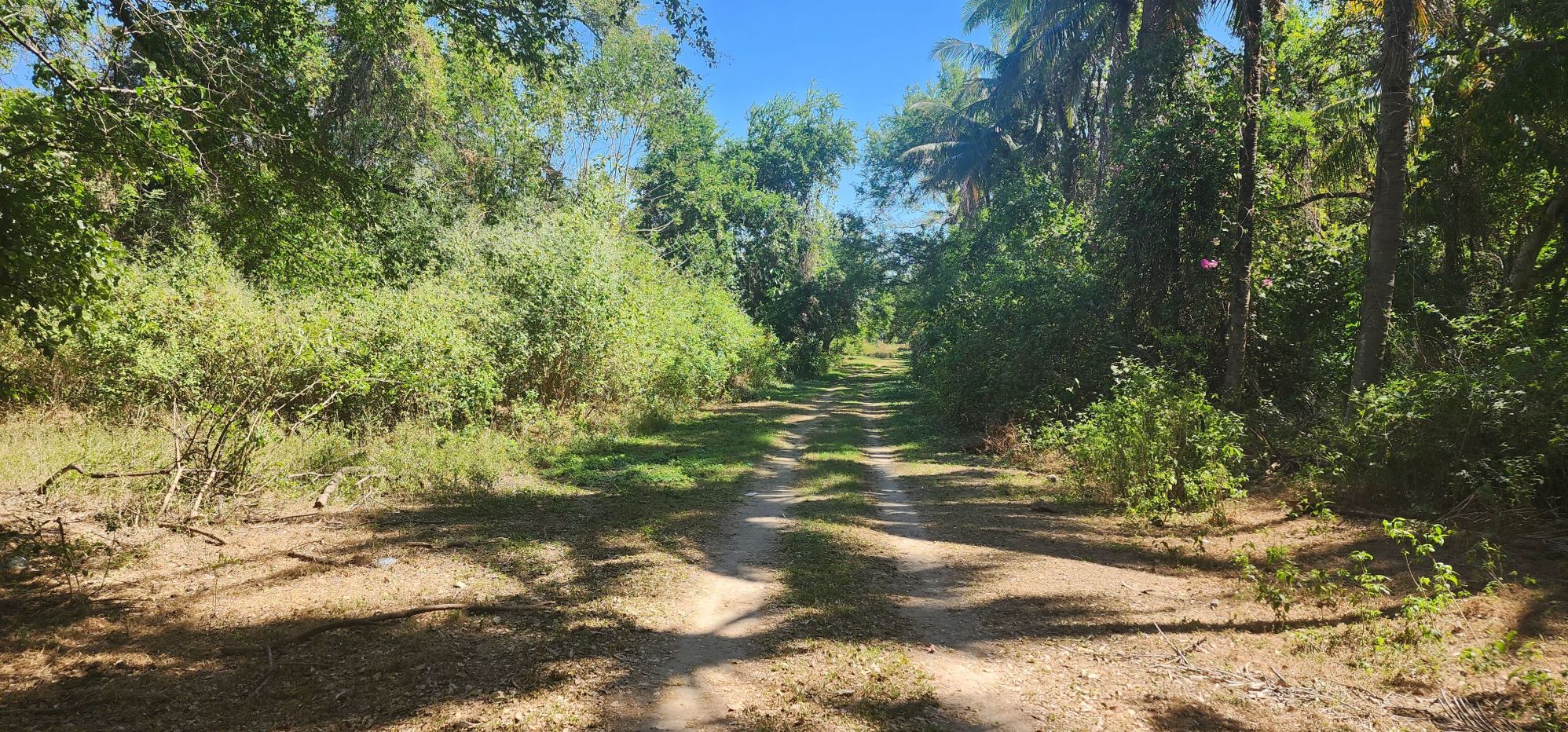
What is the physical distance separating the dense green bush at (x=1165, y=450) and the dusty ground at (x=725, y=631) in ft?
1.32

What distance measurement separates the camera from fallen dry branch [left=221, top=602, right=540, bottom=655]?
4.24m

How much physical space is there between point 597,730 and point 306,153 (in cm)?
698

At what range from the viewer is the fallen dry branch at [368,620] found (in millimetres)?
4242

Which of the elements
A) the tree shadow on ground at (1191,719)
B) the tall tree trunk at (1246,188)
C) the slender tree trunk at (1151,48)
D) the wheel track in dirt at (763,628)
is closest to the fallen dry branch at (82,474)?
the wheel track in dirt at (763,628)

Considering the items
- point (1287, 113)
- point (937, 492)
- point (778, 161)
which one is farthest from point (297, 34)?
point (778, 161)

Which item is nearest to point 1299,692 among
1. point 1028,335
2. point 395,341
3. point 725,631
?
point 725,631

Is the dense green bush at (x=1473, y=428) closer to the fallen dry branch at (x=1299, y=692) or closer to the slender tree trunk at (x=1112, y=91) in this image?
the fallen dry branch at (x=1299, y=692)

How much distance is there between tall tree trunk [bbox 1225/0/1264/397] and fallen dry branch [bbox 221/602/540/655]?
10.9 metres

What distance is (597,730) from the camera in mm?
3613

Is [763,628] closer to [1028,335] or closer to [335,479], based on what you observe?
[335,479]

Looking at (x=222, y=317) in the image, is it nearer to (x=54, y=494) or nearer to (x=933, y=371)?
(x=54, y=494)

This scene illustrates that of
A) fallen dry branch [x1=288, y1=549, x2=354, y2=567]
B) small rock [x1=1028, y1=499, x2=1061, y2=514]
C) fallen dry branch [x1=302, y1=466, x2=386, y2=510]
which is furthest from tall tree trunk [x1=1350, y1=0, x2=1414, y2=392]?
fallen dry branch [x1=302, y1=466, x2=386, y2=510]

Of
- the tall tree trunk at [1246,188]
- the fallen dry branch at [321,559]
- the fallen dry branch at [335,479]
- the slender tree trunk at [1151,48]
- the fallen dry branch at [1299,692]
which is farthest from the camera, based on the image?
the slender tree trunk at [1151,48]

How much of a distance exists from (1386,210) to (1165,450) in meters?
4.16
